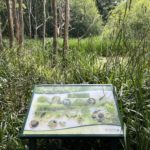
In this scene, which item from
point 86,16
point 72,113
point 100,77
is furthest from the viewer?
point 86,16

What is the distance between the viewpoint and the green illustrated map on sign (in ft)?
7.95

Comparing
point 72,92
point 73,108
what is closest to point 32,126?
point 73,108

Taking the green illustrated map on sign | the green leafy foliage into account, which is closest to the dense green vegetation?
the green illustrated map on sign

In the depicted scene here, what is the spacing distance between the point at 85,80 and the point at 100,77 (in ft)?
0.67

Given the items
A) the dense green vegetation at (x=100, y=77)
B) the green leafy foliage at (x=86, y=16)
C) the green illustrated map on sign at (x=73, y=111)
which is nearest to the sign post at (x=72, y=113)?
the green illustrated map on sign at (x=73, y=111)

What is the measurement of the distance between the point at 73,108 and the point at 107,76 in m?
1.29

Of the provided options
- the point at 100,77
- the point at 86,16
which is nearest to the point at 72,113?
the point at 100,77

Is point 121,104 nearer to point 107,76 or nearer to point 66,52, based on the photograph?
point 107,76

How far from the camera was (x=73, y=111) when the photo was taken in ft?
8.68

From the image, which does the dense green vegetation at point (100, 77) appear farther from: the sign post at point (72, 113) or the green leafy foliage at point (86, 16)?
the green leafy foliage at point (86, 16)

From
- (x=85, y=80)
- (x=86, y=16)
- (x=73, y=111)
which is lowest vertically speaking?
(x=86, y=16)

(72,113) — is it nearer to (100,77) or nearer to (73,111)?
(73,111)

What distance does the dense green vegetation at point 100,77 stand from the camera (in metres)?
3.06

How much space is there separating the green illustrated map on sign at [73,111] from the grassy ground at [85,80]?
14.0 inches
